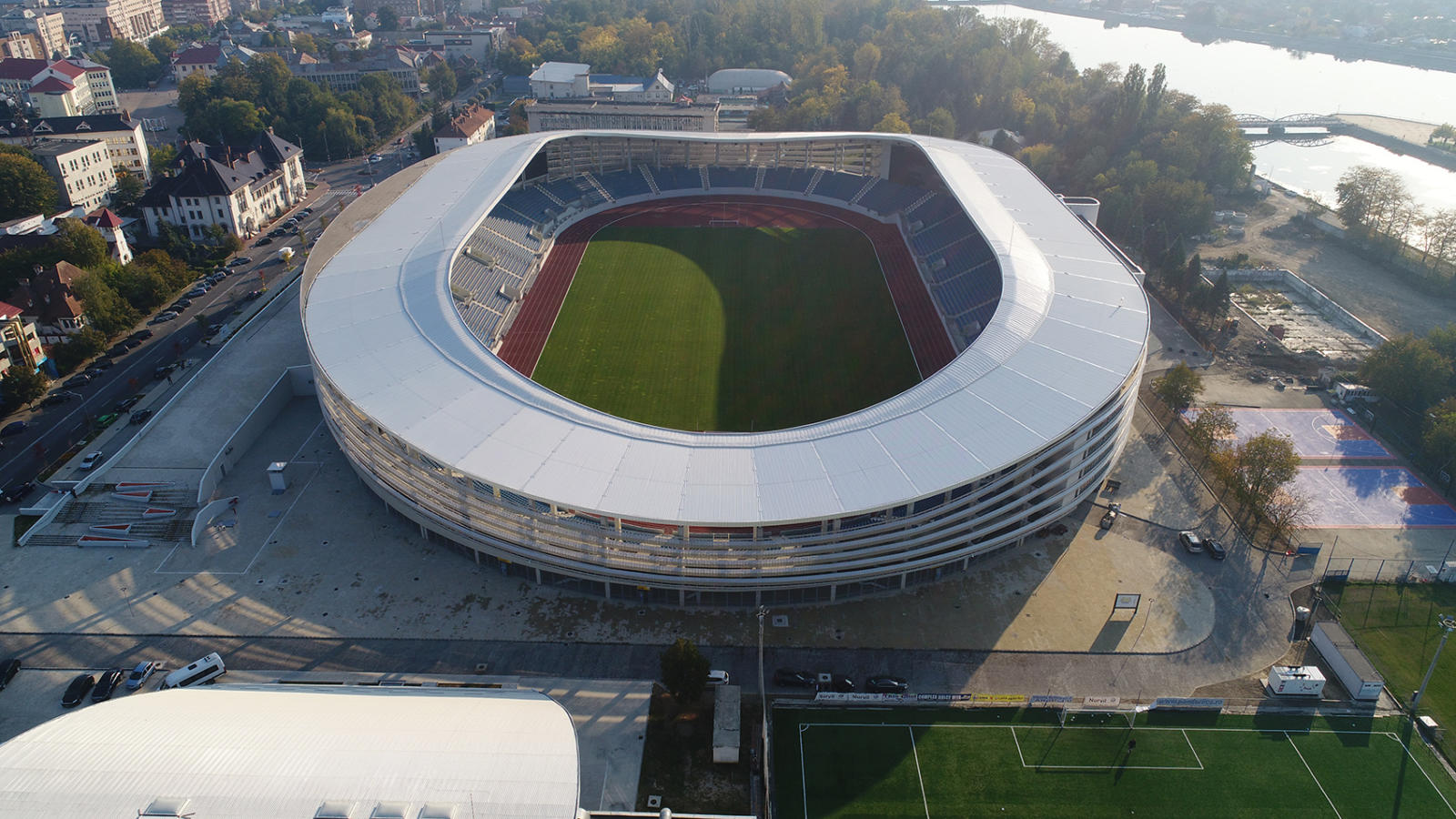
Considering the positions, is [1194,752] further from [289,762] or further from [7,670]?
[7,670]

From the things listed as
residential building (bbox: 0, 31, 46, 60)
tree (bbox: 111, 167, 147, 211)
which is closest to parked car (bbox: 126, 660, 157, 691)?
tree (bbox: 111, 167, 147, 211)

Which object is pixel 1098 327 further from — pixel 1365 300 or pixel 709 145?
pixel 709 145

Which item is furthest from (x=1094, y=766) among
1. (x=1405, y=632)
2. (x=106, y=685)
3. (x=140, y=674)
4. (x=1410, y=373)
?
(x=1410, y=373)

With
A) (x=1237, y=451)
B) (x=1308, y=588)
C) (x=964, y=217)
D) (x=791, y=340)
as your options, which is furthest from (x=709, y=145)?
(x=1308, y=588)

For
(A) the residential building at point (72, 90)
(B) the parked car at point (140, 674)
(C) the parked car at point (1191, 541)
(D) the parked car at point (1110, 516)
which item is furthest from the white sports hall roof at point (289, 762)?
(A) the residential building at point (72, 90)

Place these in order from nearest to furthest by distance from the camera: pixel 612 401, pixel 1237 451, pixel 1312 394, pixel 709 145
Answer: pixel 1237 451, pixel 612 401, pixel 1312 394, pixel 709 145

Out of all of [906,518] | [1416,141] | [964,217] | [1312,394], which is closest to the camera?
[906,518]

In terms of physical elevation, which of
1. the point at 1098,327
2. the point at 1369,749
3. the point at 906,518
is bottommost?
the point at 1369,749
